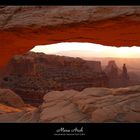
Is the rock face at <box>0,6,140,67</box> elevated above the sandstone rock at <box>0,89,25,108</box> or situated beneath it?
elevated above

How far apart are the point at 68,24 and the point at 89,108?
1267mm

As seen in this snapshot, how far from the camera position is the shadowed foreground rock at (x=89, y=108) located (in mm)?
4598

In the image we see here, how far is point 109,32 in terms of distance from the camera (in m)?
5.40

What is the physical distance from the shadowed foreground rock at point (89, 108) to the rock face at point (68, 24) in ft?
3.00

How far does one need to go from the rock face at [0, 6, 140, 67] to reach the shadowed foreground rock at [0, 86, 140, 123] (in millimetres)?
915

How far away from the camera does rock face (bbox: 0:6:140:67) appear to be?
4840 mm

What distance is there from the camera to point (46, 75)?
35.8ft
